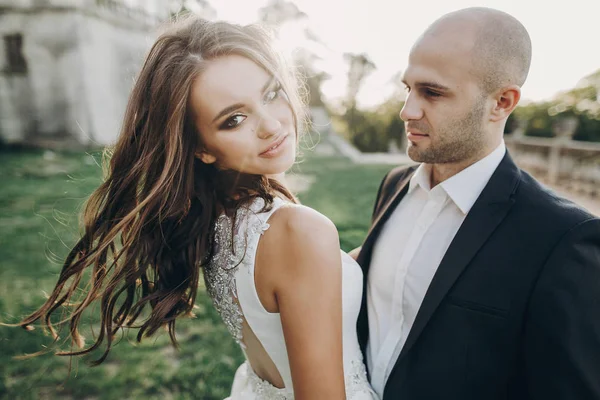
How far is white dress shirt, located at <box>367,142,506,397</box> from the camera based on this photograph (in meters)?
2.24

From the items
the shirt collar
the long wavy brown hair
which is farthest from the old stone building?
the shirt collar

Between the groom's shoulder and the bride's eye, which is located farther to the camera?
the bride's eye

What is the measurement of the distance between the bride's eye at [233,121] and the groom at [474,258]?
0.92 m

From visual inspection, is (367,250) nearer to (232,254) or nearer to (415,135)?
(415,135)

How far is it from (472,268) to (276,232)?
88cm

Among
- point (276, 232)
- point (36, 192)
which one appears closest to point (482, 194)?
point (276, 232)

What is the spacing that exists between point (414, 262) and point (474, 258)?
36 centimetres

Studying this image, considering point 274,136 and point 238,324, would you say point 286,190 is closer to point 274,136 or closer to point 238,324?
point 274,136

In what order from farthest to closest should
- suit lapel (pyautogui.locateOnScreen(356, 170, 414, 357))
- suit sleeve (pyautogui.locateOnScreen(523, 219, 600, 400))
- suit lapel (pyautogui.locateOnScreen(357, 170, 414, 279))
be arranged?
suit lapel (pyautogui.locateOnScreen(357, 170, 414, 279))
suit lapel (pyautogui.locateOnScreen(356, 170, 414, 357))
suit sleeve (pyautogui.locateOnScreen(523, 219, 600, 400))

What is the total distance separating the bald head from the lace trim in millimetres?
1261

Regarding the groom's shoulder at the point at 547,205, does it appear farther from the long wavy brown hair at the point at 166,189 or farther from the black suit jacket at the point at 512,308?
the long wavy brown hair at the point at 166,189

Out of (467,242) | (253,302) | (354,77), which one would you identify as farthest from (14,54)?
(354,77)

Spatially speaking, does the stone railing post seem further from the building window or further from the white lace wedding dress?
the building window

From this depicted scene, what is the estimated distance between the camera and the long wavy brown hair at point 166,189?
207 cm
